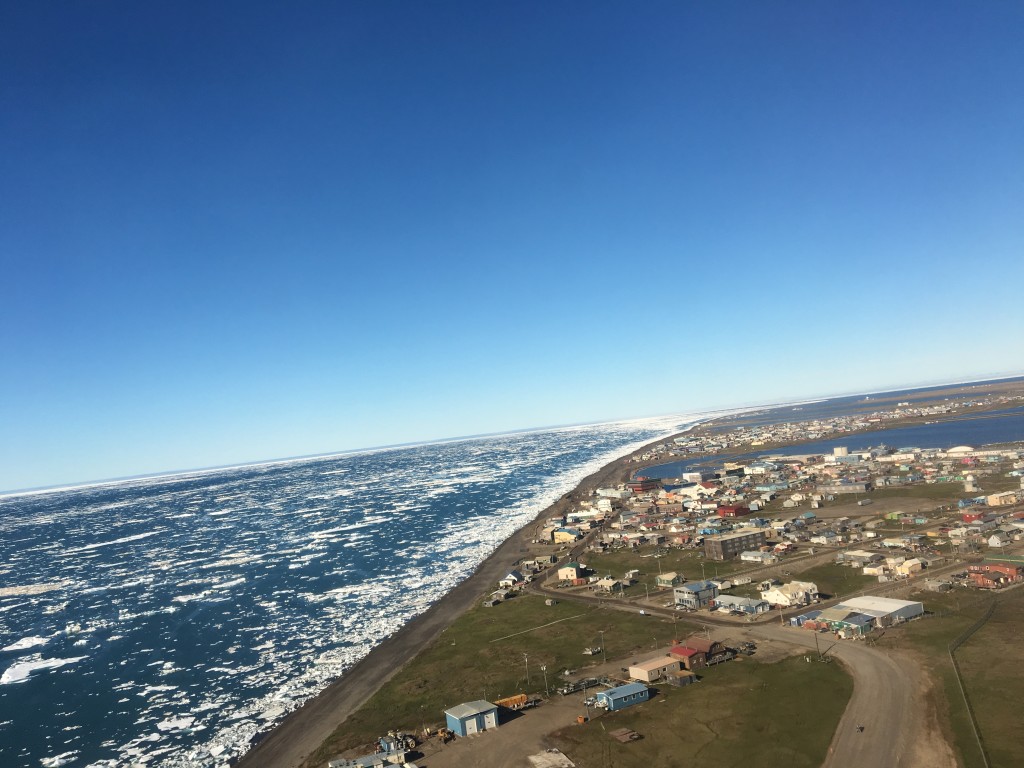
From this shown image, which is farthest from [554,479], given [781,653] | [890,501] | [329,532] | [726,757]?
[726,757]

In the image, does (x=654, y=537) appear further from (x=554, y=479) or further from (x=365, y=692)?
(x=554, y=479)

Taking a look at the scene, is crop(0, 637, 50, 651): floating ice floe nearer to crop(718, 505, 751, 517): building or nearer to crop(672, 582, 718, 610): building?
crop(672, 582, 718, 610): building

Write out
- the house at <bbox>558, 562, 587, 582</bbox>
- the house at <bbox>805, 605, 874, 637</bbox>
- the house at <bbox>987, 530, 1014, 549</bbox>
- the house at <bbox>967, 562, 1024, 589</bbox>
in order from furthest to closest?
the house at <bbox>558, 562, 587, 582</bbox>
the house at <bbox>987, 530, 1014, 549</bbox>
the house at <bbox>967, 562, 1024, 589</bbox>
the house at <bbox>805, 605, 874, 637</bbox>

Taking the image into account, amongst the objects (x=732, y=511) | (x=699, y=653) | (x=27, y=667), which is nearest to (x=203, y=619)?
(x=27, y=667)

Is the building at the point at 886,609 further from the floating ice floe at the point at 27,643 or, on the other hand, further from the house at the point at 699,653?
the floating ice floe at the point at 27,643

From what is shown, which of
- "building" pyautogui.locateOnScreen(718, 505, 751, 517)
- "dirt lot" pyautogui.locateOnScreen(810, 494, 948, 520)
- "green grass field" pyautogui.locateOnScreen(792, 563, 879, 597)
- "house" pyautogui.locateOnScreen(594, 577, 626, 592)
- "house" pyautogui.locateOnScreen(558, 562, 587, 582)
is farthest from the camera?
"building" pyautogui.locateOnScreen(718, 505, 751, 517)

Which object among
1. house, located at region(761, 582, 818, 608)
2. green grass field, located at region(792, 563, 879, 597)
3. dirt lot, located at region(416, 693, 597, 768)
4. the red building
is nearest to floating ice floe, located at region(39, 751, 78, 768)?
dirt lot, located at region(416, 693, 597, 768)

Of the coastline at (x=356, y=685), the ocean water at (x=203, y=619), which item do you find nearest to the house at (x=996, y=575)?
the coastline at (x=356, y=685)
